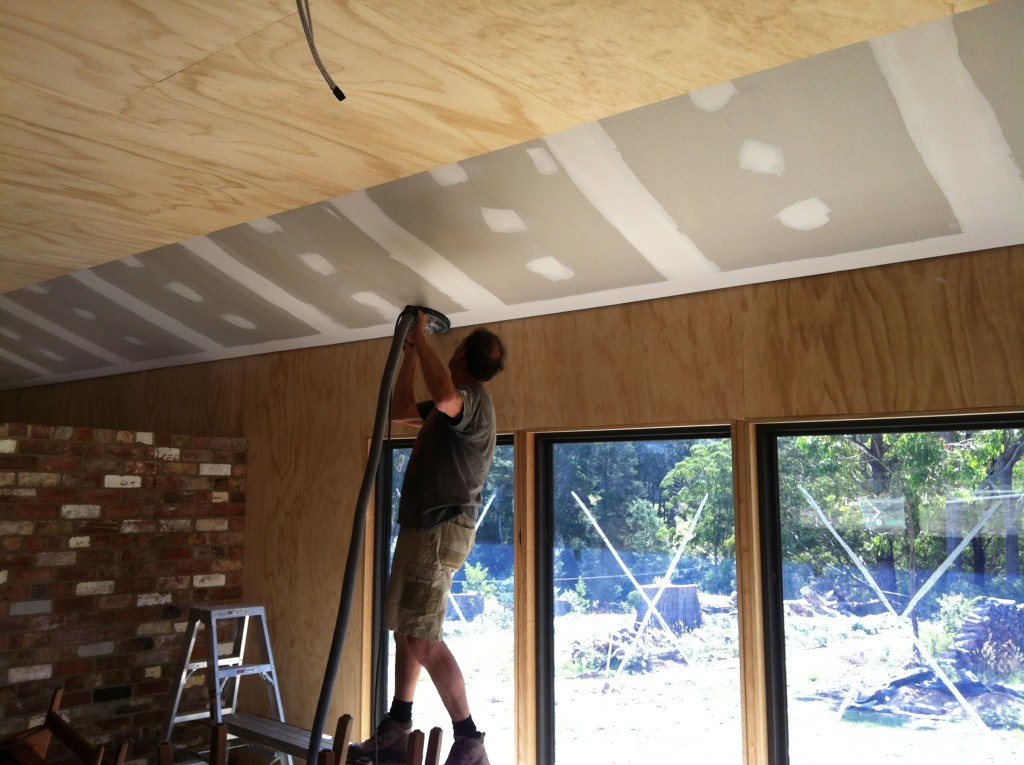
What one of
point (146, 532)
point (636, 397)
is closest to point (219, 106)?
point (636, 397)

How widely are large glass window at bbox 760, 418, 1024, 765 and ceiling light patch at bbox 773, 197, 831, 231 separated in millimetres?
749

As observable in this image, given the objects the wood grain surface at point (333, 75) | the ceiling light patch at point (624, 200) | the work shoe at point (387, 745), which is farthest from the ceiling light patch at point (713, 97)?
the work shoe at point (387, 745)

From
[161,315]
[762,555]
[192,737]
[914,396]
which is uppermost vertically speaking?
[161,315]

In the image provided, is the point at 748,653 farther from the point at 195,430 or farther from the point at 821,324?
the point at 195,430

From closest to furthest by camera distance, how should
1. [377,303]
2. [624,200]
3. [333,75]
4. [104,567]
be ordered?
1. [333,75]
2. [624,200]
3. [377,303]
4. [104,567]

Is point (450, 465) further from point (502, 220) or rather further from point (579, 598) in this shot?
point (579, 598)

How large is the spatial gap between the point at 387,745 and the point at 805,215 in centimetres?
208

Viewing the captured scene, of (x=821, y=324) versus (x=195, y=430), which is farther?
(x=195, y=430)

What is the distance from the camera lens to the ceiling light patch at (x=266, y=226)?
3.20 metres

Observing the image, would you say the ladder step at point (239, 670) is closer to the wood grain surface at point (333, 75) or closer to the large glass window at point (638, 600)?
the large glass window at point (638, 600)

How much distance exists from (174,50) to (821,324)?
2.23 metres

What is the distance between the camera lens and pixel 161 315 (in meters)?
4.35

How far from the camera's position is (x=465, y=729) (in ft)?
8.56

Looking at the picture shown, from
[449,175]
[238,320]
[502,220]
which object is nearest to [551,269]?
[502,220]
